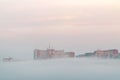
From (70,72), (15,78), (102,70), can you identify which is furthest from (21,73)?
(102,70)

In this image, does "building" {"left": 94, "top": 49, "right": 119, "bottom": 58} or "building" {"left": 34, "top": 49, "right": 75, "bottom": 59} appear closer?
"building" {"left": 34, "top": 49, "right": 75, "bottom": 59}

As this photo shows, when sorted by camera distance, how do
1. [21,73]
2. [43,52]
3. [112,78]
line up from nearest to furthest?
[43,52] → [112,78] → [21,73]

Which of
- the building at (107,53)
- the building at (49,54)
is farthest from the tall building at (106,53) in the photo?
the building at (49,54)

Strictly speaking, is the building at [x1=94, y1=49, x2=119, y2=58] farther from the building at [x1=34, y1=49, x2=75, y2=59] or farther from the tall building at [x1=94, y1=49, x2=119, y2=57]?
the building at [x1=34, y1=49, x2=75, y2=59]

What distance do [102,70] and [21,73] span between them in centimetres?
259

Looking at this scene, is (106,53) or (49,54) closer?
(49,54)

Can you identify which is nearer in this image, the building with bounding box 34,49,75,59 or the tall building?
the building with bounding box 34,49,75,59

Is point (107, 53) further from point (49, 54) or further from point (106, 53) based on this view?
point (49, 54)

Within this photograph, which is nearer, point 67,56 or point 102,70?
point 67,56

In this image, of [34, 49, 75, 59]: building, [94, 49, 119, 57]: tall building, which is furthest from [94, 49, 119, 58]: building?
[34, 49, 75, 59]: building

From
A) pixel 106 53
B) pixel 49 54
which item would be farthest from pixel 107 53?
pixel 49 54

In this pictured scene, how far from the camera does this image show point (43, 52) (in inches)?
381

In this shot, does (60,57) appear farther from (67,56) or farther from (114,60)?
(114,60)

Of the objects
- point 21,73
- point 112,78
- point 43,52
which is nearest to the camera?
point 43,52
